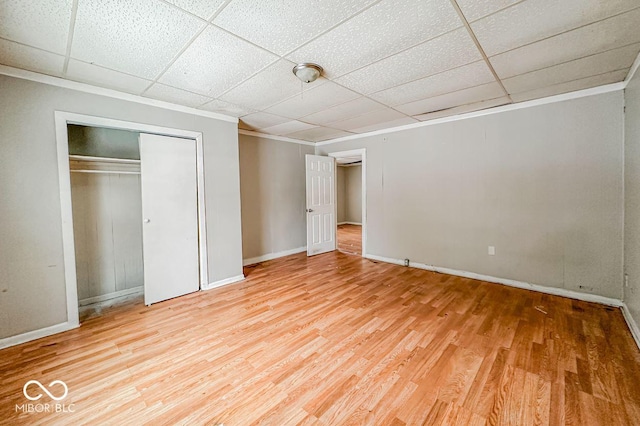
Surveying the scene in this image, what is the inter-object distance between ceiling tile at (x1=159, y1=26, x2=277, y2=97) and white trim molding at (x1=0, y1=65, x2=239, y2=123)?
61 centimetres

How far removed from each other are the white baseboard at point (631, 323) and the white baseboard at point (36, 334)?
5.10 metres

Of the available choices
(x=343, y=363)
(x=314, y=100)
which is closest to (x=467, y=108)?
(x=314, y=100)

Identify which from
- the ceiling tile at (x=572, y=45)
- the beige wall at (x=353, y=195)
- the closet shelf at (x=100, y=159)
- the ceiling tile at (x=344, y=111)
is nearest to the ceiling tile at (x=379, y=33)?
the ceiling tile at (x=572, y=45)

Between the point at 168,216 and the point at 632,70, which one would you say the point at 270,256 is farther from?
the point at 632,70

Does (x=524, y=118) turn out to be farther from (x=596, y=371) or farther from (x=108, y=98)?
(x=108, y=98)

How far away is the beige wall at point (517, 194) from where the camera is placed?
2.80m

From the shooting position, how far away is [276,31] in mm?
1731

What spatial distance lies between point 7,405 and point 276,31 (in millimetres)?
2997

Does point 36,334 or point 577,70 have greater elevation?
point 577,70

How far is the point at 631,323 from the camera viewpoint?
7.50ft

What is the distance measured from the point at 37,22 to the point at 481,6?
9.17 feet

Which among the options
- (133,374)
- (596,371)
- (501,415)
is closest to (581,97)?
(596,371)

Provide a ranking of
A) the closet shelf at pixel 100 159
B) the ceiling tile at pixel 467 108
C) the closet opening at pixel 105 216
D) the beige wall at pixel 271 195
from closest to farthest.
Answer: the closet shelf at pixel 100 159 < the closet opening at pixel 105 216 < the ceiling tile at pixel 467 108 < the beige wall at pixel 271 195

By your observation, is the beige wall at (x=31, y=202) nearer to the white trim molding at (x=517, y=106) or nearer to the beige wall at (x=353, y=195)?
the white trim molding at (x=517, y=106)
